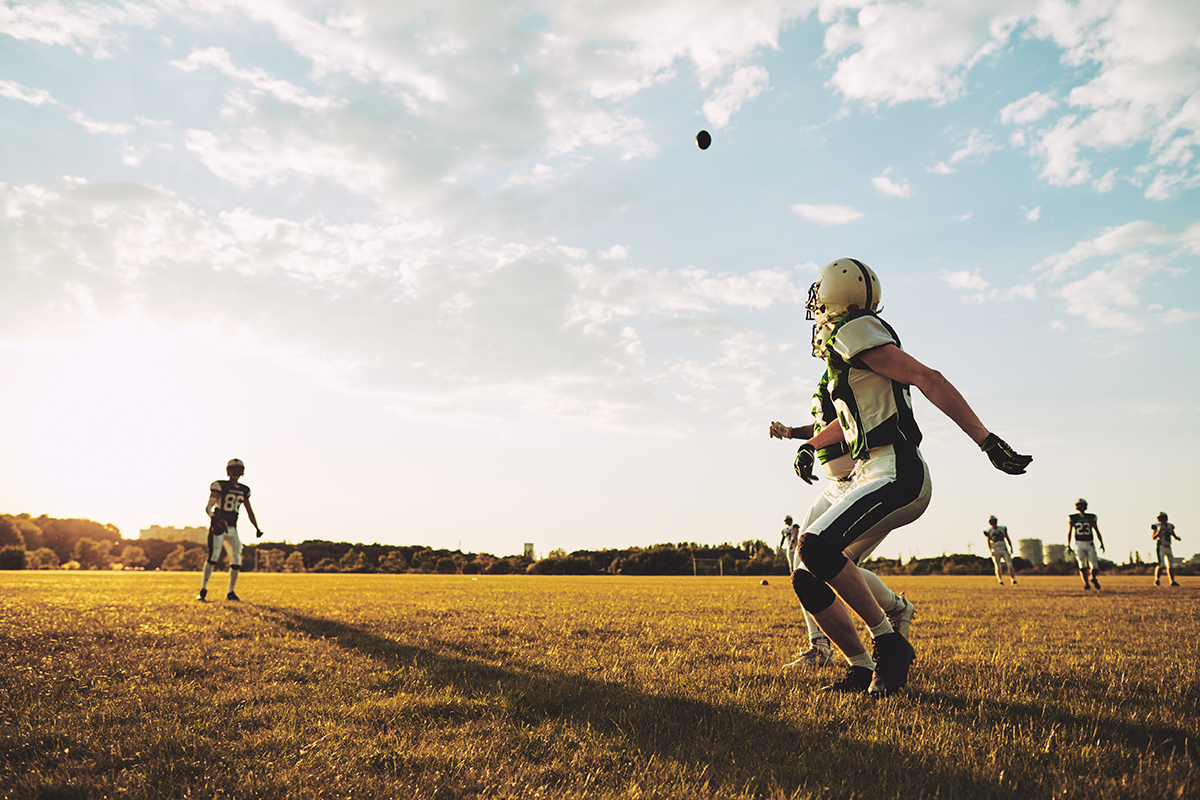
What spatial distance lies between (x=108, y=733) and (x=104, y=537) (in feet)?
365

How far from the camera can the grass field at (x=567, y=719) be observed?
3.04 meters

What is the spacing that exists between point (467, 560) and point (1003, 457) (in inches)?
3052

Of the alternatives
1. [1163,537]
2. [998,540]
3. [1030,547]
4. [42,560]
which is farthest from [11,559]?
[1030,547]

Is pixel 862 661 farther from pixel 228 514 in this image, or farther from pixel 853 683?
pixel 228 514

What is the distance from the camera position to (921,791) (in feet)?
9.52

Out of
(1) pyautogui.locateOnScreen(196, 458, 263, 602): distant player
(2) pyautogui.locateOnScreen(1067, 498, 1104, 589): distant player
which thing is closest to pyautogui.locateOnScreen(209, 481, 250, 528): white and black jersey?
(1) pyautogui.locateOnScreen(196, 458, 263, 602): distant player

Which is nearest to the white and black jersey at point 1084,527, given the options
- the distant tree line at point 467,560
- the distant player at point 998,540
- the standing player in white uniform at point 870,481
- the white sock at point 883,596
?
the distant player at point 998,540

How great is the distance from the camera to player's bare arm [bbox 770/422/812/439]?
657cm

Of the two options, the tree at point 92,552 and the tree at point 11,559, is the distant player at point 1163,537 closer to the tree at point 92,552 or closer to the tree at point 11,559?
the tree at point 11,559

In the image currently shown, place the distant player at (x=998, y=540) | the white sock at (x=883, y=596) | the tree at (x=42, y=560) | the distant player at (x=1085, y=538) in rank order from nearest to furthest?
1. the white sock at (x=883, y=596)
2. the distant player at (x=1085, y=538)
3. the distant player at (x=998, y=540)
4. the tree at (x=42, y=560)

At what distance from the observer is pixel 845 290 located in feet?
16.9

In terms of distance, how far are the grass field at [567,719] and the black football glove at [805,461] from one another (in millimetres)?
1749

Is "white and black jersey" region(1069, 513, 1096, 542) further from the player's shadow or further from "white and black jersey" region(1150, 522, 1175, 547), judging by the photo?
the player's shadow

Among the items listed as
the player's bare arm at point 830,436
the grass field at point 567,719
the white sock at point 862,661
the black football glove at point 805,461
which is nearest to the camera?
the grass field at point 567,719
